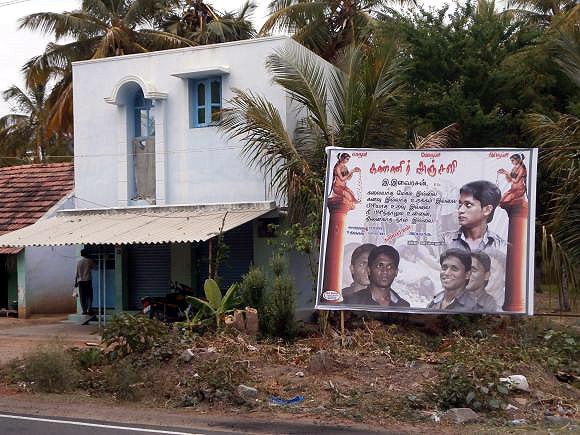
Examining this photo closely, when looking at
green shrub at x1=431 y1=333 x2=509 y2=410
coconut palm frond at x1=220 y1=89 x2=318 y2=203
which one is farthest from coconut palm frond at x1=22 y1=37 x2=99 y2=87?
green shrub at x1=431 y1=333 x2=509 y2=410

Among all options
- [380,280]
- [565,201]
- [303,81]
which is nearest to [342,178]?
[380,280]

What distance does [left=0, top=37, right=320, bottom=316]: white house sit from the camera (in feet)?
56.0

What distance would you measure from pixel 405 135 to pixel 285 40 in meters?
3.22

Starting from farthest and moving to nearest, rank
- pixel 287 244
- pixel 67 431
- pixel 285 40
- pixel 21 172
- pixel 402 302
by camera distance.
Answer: pixel 21 172
pixel 285 40
pixel 287 244
pixel 402 302
pixel 67 431

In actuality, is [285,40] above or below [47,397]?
above

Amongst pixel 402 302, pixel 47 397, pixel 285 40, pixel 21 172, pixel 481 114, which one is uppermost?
pixel 285 40

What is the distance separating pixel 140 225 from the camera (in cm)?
1670

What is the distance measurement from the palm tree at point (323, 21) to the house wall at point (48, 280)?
10.4 meters

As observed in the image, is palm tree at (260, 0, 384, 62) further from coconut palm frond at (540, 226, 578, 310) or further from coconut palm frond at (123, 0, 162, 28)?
coconut palm frond at (540, 226, 578, 310)

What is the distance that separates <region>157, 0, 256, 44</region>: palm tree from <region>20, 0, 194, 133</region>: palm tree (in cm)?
157

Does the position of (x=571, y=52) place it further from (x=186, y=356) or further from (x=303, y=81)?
(x=186, y=356)

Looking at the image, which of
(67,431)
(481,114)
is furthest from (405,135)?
(67,431)

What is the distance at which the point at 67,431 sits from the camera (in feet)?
29.6

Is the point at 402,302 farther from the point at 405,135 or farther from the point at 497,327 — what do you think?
the point at 405,135
